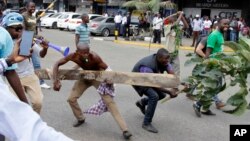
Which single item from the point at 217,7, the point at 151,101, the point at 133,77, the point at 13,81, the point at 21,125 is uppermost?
the point at 217,7

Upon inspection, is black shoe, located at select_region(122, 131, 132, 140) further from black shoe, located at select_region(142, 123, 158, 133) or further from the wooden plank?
the wooden plank

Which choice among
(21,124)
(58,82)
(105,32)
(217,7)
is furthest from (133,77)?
(217,7)

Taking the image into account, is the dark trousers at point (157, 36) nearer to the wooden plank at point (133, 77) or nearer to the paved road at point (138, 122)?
the paved road at point (138, 122)

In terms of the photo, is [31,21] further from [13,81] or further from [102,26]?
→ [102,26]

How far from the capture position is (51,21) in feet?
109

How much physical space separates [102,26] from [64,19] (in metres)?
5.54

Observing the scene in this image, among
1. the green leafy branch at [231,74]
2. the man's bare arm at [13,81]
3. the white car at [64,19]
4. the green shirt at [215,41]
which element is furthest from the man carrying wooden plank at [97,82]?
the white car at [64,19]

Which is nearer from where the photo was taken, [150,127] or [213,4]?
[150,127]

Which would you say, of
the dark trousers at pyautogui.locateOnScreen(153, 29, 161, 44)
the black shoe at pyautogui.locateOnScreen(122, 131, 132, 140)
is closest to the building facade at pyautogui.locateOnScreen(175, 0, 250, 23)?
the dark trousers at pyautogui.locateOnScreen(153, 29, 161, 44)

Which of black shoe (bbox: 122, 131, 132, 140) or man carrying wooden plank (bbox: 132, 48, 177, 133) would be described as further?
man carrying wooden plank (bbox: 132, 48, 177, 133)

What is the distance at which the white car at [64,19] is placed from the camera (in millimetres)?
29703

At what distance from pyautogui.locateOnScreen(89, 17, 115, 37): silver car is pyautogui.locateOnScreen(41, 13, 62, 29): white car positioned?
6926 mm

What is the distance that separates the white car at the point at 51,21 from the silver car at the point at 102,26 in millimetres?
6926

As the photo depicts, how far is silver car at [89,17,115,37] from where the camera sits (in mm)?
26047
